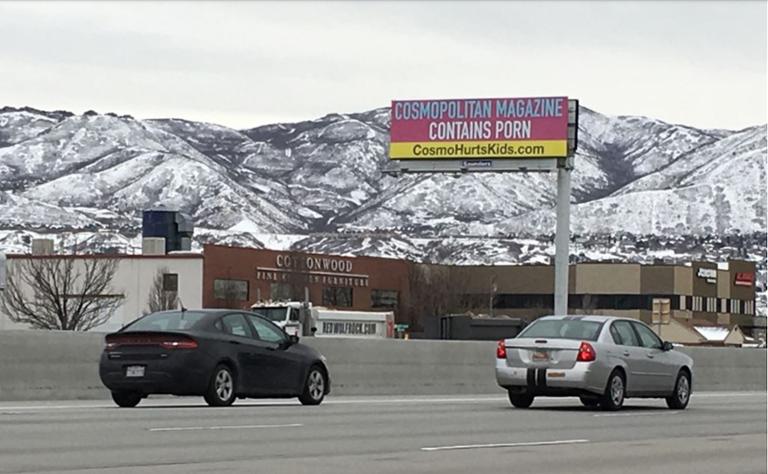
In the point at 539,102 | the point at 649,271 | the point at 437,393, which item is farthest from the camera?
the point at 649,271

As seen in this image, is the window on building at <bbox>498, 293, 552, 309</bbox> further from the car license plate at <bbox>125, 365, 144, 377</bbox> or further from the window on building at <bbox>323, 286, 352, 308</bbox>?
the car license plate at <bbox>125, 365, 144, 377</bbox>

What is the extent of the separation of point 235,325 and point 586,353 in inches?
212

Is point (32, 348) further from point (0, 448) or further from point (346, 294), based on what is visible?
point (346, 294)

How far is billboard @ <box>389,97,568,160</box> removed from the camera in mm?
74438

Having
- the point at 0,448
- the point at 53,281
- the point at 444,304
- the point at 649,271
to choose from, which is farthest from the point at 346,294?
the point at 0,448

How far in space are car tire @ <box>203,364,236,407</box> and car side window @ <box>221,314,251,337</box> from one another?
0.70 m

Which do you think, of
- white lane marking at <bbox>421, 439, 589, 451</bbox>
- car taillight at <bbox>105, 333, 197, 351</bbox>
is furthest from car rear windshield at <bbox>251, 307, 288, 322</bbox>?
white lane marking at <bbox>421, 439, 589, 451</bbox>

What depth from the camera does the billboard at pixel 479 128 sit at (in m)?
74.4

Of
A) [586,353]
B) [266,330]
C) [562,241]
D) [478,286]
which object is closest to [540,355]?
[586,353]

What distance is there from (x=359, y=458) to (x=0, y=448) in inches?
139

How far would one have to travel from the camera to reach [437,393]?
35.8 meters

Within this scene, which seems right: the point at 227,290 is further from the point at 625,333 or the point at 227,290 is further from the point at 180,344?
the point at 180,344

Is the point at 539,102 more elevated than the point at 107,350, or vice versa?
the point at 539,102

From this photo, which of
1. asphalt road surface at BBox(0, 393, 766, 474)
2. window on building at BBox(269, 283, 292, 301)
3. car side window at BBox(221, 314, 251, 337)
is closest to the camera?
asphalt road surface at BBox(0, 393, 766, 474)
